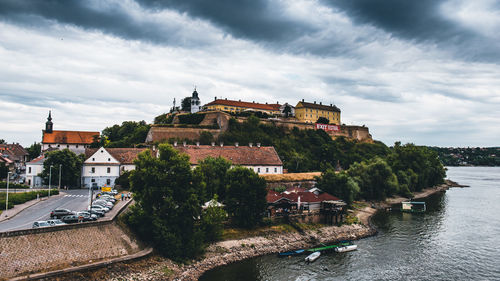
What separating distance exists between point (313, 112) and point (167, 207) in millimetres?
83972

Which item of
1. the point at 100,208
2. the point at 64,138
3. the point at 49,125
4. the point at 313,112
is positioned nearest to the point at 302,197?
the point at 100,208

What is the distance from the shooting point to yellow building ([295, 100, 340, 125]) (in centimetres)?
10625

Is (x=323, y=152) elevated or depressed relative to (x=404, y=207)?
elevated

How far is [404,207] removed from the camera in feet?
186

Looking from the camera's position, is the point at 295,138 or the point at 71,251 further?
the point at 295,138

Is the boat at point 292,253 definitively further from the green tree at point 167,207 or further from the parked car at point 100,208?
the parked car at point 100,208

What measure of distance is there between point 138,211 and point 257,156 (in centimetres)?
3143

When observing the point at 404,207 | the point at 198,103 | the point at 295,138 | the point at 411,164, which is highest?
the point at 198,103

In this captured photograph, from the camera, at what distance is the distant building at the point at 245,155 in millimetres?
56062

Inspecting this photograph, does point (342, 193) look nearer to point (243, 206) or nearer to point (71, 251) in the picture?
point (243, 206)

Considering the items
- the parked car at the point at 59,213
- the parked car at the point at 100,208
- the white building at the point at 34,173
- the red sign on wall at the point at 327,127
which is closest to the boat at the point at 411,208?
the red sign on wall at the point at 327,127

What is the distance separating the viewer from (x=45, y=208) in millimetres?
33031

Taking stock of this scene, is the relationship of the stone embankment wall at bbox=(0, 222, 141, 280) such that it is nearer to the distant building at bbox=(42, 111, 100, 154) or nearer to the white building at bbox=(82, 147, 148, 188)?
the white building at bbox=(82, 147, 148, 188)

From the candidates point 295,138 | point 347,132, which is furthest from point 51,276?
point 347,132
